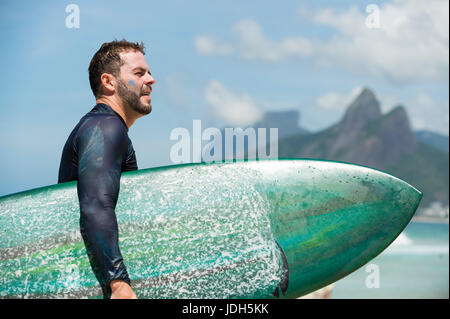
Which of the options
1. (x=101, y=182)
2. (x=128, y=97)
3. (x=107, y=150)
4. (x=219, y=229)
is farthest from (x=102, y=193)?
(x=219, y=229)

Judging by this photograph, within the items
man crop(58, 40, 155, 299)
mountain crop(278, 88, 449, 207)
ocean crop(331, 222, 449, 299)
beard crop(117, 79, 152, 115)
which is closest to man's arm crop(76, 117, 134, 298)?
man crop(58, 40, 155, 299)

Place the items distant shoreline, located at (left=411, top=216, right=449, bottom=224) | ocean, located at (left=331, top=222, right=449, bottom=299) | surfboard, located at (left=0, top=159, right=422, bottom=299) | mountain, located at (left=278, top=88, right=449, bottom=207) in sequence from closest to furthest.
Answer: surfboard, located at (left=0, top=159, right=422, bottom=299)
ocean, located at (left=331, top=222, right=449, bottom=299)
distant shoreline, located at (left=411, top=216, right=449, bottom=224)
mountain, located at (left=278, top=88, right=449, bottom=207)

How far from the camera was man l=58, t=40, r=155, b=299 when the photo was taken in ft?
6.15

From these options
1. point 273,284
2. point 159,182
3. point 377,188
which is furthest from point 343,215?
point 159,182

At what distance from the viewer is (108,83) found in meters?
2.27

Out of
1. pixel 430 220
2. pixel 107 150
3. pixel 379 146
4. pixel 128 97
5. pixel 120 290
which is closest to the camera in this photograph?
pixel 120 290

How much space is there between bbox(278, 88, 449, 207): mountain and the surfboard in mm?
80830

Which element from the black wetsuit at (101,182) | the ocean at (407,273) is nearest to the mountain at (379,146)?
the ocean at (407,273)

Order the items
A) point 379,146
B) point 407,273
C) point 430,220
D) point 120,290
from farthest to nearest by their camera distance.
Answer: point 379,146
point 430,220
point 407,273
point 120,290

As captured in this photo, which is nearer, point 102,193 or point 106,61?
point 102,193

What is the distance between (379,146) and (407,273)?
6306cm

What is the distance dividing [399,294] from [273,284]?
28.7 metres

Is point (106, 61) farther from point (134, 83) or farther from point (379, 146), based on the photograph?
point (379, 146)

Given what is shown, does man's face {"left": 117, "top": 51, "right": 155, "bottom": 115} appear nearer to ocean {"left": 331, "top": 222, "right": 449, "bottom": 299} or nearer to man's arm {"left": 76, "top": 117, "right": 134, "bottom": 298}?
man's arm {"left": 76, "top": 117, "right": 134, "bottom": 298}
